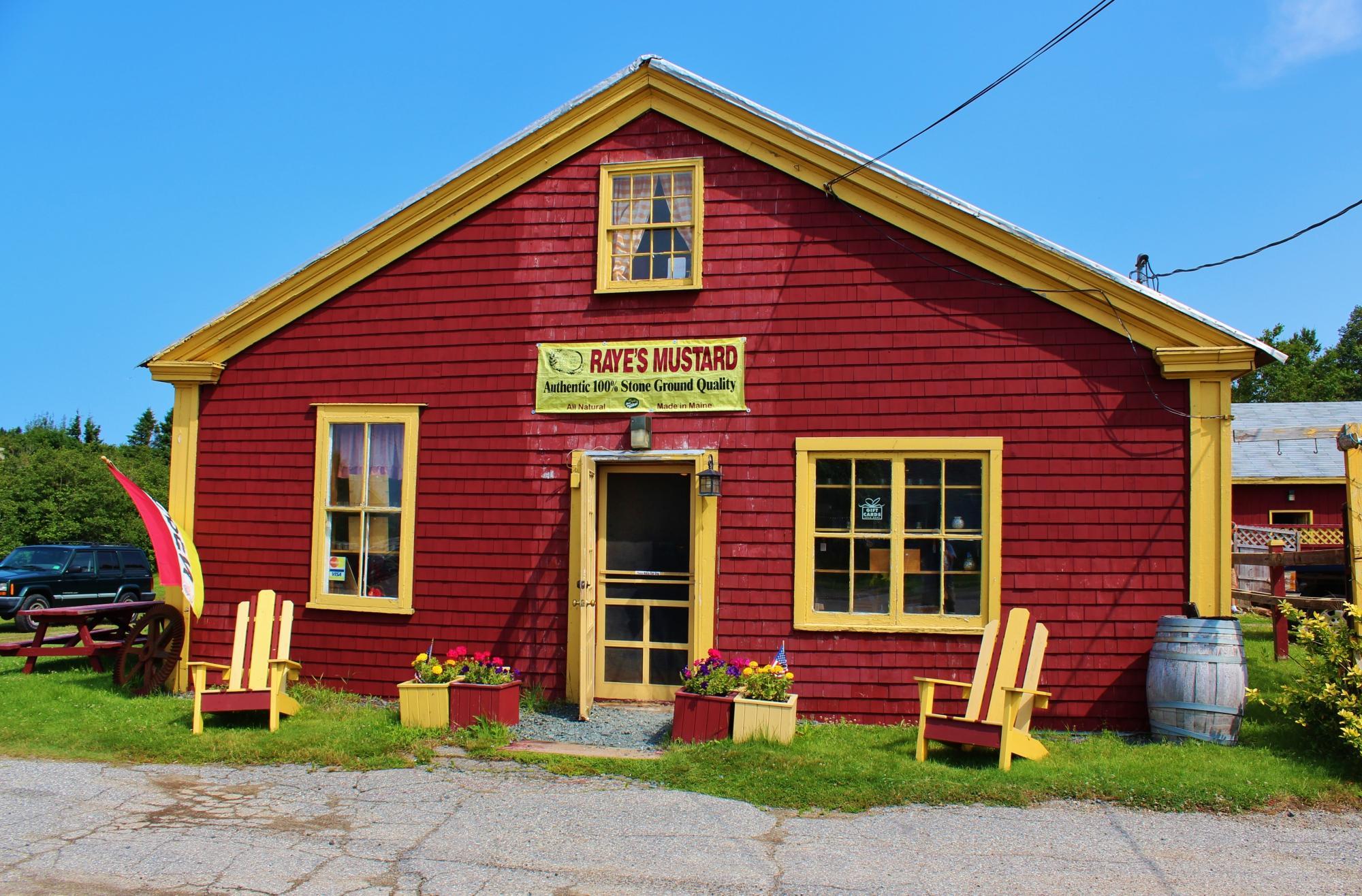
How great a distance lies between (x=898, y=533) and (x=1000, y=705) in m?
1.89

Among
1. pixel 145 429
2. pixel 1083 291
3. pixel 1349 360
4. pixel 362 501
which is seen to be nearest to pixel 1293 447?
pixel 1083 291

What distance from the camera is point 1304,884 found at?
5.05 metres

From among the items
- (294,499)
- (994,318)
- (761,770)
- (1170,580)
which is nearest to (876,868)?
(761,770)

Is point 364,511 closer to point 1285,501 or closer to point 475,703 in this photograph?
point 475,703

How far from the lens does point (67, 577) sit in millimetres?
19625

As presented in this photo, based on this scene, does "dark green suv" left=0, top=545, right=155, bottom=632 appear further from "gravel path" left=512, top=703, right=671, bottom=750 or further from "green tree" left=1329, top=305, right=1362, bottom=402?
"green tree" left=1329, top=305, right=1362, bottom=402

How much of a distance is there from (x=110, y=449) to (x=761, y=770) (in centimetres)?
4728

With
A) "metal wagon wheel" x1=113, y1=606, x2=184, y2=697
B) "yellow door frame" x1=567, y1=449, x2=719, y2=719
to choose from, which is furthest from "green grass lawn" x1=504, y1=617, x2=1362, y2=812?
"metal wagon wheel" x1=113, y1=606, x2=184, y2=697

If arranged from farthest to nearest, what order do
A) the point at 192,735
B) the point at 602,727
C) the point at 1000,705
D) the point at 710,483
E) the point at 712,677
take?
the point at 710,483, the point at 602,727, the point at 192,735, the point at 712,677, the point at 1000,705

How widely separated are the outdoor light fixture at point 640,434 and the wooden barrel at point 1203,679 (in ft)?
14.8

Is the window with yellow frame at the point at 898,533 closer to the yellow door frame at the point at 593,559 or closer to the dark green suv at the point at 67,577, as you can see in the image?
the yellow door frame at the point at 593,559

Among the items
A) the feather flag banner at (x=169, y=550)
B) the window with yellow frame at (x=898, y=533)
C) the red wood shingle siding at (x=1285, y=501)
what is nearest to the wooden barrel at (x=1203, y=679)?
the window with yellow frame at (x=898, y=533)

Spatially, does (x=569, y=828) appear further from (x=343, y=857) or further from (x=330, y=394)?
(x=330, y=394)

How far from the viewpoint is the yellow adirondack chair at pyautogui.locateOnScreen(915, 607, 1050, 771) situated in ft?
22.9
